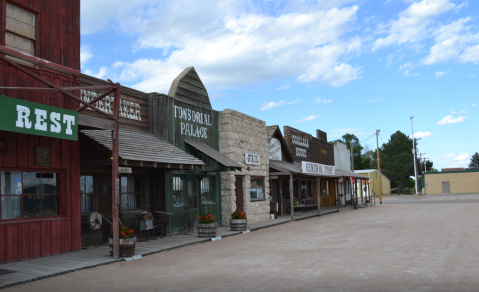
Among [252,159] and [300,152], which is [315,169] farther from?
[252,159]

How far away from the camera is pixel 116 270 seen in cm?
877

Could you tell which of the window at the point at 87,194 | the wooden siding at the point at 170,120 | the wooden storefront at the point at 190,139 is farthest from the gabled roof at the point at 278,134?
the window at the point at 87,194

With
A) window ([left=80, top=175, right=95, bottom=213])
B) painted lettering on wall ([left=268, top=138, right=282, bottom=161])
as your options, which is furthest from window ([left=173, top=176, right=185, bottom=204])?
painted lettering on wall ([left=268, top=138, right=282, bottom=161])

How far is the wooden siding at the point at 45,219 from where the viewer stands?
9.47m

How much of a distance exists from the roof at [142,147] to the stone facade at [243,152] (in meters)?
4.35

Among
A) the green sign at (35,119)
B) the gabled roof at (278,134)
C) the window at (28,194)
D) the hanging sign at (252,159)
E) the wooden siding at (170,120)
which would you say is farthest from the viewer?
the gabled roof at (278,134)

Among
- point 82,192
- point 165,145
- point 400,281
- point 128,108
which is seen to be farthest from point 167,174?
point 400,281

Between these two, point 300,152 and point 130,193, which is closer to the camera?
point 130,193

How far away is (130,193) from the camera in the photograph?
13.9 metres

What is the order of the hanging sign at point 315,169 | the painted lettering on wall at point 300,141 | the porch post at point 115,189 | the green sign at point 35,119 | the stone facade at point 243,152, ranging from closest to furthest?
the green sign at point 35,119, the porch post at point 115,189, the stone facade at point 243,152, the hanging sign at point 315,169, the painted lettering on wall at point 300,141

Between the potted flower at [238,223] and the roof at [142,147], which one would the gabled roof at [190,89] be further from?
the potted flower at [238,223]

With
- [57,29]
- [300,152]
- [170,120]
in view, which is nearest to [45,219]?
[57,29]

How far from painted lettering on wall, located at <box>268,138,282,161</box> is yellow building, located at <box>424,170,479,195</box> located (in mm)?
52494

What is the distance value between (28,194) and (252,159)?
11.9 meters
